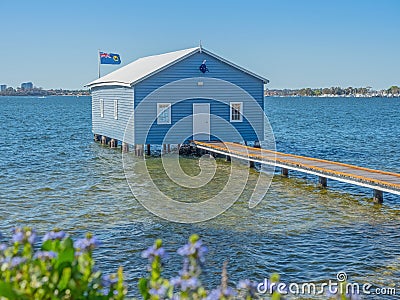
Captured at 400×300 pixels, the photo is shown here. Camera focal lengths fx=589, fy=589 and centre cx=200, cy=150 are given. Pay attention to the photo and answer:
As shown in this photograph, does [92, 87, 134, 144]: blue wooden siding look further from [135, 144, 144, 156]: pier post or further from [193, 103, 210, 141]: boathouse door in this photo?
[193, 103, 210, 141]: boathouse door

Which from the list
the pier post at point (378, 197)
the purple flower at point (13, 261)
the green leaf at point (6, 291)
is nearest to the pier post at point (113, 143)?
the pier post at point (378, 197)

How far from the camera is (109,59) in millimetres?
36781

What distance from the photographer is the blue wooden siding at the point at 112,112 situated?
25906mm

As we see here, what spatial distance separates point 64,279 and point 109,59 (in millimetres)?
34363

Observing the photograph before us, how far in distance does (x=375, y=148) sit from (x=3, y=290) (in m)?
33.5

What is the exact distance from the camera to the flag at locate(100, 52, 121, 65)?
36503 millimetres

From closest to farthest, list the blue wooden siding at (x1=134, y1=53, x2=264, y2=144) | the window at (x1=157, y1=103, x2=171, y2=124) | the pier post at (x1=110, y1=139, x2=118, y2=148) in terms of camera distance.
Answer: the blue wooden siding at (x1=134, y1=53, x2=264, y2=144) → the window at (x1=157, y1=103, x2=171, y2=124) → the pier post at (x1=110, y1=139, x2=118, y2=148)

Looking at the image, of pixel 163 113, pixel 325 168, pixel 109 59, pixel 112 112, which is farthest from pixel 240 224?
pixel 109 59

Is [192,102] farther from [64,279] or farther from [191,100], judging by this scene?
[64,279]

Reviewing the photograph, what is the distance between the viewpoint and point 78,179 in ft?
70.6

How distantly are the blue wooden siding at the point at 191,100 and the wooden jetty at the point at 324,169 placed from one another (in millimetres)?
1031

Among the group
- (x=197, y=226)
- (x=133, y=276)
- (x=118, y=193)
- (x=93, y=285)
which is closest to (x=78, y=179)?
(x=118, y=193)

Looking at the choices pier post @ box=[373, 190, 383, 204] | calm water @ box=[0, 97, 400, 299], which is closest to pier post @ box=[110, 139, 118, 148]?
calm water @ box=[0, 97, 400, 299]

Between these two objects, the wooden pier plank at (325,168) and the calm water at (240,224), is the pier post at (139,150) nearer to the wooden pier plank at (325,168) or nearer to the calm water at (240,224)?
the calm water at (240,224)
